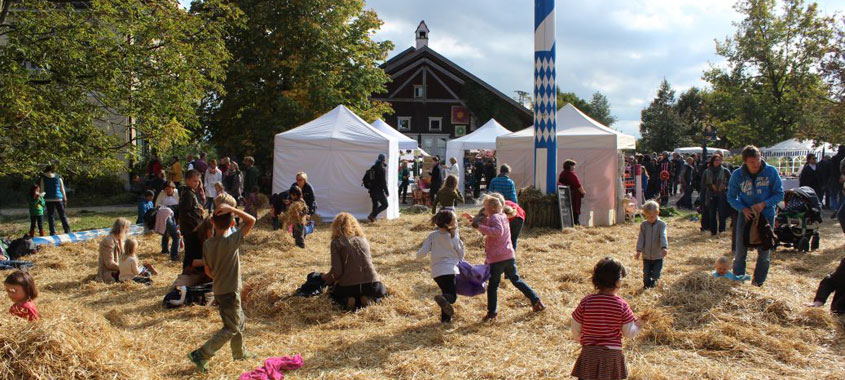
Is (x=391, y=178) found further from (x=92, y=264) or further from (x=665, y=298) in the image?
(x=665, y=298)

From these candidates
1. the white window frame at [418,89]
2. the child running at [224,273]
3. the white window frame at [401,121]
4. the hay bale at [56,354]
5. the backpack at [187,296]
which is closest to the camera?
the hay bale at [56,354]

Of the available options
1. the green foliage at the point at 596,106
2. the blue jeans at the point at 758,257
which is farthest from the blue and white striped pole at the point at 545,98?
the green foliage at the point at 596,106

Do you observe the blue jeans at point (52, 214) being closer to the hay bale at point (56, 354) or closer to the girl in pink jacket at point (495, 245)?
the hay bale at point (56, 354)

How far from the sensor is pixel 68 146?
1187 cm

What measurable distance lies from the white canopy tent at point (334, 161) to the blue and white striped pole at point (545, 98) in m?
3.93

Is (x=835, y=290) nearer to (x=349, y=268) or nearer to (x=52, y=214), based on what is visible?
(x=349, y=268)

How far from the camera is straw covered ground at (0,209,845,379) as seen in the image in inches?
177

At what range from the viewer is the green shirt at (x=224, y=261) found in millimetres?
4781

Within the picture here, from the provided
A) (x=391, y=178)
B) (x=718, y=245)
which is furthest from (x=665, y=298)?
(x=391, y=178)

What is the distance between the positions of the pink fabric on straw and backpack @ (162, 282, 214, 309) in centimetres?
229

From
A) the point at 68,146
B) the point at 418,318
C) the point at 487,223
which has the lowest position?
the point at 418,318

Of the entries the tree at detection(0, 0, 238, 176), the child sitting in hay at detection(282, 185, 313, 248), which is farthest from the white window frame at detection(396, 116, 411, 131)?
the child sitting in hay at detection(282, 185, 313, 248)

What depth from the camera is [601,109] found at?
84438mm

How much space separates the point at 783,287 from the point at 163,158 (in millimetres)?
21871
